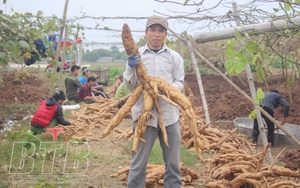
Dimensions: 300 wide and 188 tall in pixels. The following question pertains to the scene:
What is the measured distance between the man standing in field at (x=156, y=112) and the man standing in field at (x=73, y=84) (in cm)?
639

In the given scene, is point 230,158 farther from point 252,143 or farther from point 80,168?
point 252,143

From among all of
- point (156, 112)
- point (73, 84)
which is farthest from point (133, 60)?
point (73, 84)

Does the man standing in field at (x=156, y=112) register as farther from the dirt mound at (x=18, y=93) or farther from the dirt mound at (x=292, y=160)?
the dirt mound at (x=18, y=93)

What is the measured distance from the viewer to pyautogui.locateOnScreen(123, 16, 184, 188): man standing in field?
2876 millimetres

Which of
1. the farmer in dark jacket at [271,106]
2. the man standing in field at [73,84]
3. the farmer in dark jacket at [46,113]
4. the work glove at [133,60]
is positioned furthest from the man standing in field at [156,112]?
the man standing in field at [73,84]

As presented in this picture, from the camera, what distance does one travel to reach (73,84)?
365 inches

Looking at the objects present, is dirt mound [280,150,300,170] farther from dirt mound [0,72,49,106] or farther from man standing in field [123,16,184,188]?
dirt mound [0,72,49,106]

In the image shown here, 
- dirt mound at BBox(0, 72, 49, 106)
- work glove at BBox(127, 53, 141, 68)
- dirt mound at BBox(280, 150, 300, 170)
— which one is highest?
work glove at BBox(127, 53, 141, 68)

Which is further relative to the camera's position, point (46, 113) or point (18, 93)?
point (18, 93)

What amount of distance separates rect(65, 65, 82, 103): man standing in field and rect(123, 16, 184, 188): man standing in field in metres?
6.39

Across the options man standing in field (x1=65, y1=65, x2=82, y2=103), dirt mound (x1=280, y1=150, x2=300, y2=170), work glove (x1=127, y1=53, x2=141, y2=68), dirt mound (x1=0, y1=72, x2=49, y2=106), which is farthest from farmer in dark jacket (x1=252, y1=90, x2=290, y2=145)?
dirt mound (x1=0, y1=72, x2=49, y2=106)

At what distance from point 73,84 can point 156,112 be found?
6.65 m

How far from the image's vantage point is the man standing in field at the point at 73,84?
9158mm

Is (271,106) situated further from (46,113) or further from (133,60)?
(133,60)
